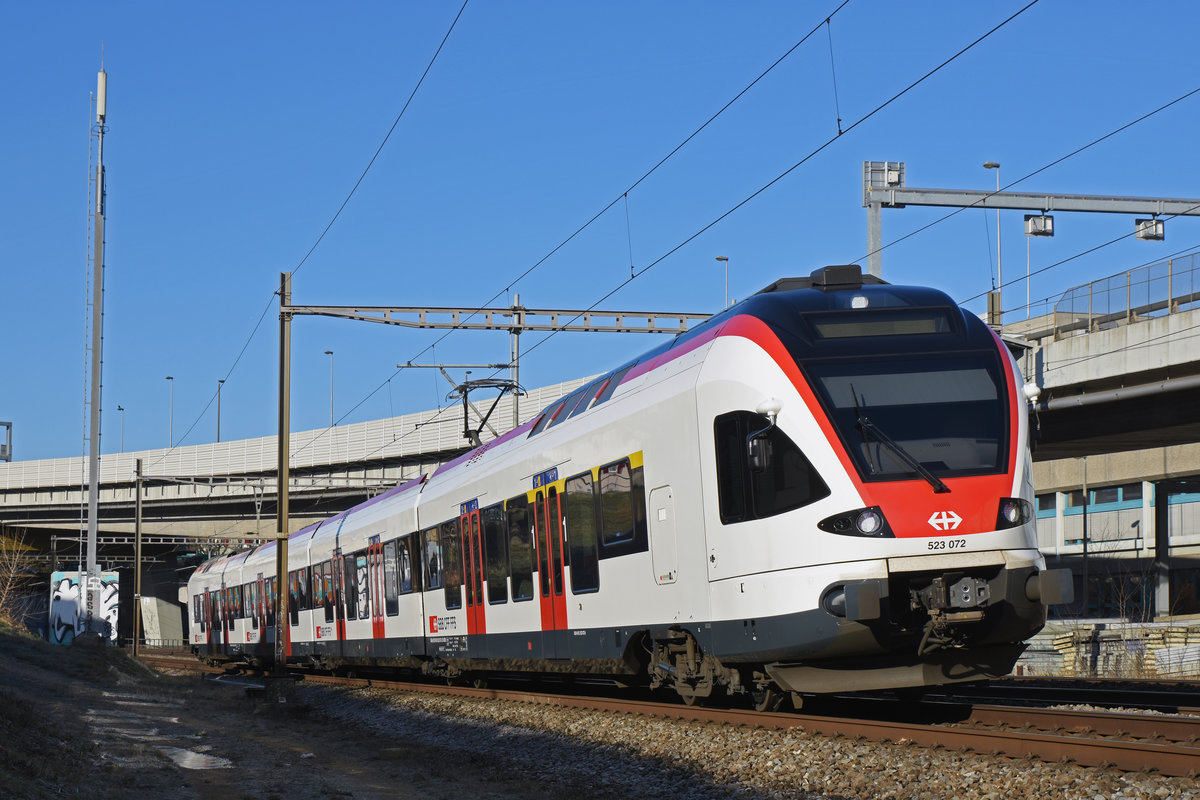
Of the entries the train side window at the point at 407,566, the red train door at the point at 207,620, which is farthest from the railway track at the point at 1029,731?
the red train door at the point at 207,620

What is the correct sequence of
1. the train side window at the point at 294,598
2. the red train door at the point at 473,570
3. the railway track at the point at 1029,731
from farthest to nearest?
the train side window at the point at 294,598
the red train door at the point at 473,570
the railway track at the point at 1029,731

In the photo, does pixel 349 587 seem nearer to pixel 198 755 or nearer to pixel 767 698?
pixel 198 755

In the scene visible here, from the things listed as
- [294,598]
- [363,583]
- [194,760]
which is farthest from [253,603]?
[194,760]

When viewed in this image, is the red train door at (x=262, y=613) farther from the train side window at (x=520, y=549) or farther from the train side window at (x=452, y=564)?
the train side window at (x=520, y=549)

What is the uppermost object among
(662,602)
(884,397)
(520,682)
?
(884,397)

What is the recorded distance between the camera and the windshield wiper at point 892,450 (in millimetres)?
10625

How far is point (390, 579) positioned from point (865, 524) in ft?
48.5

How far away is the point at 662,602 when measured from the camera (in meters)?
13.0

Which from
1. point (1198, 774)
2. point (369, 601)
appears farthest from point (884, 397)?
point (369, 601)

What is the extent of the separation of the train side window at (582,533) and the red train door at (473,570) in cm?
362

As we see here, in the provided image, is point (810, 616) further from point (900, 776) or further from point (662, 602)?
point (662, 602)

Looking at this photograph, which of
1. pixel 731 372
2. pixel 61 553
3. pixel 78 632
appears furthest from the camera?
pixel 61 553

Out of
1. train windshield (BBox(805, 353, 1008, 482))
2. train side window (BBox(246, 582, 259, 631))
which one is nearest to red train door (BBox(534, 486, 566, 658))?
train windshield (BBox(805, 353, 1008, 482))

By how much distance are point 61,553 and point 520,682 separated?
7532 cm
